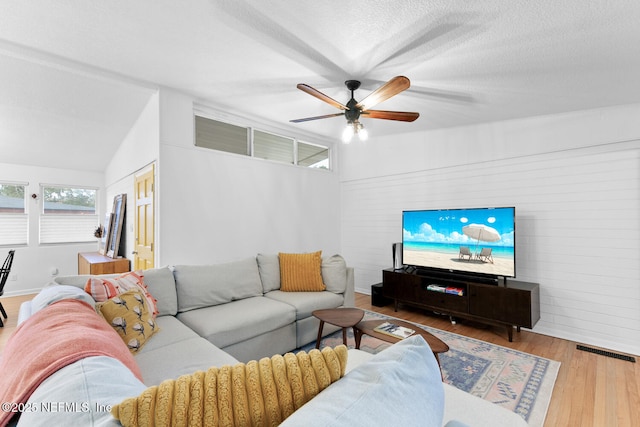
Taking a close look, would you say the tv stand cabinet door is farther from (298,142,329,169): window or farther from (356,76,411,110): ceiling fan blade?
(298,142,329,169): window

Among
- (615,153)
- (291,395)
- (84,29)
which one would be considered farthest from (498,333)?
(84,29)

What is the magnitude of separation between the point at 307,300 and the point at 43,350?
224 centimetres

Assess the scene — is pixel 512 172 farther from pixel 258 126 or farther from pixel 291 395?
pixel 291 395

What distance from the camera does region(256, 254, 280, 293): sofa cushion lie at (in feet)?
10.9

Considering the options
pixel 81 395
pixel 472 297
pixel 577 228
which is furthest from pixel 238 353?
pixel 577 228

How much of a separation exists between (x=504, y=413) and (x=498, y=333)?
254 cm

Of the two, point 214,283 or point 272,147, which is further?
point 272,147

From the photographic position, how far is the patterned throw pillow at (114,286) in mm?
1997

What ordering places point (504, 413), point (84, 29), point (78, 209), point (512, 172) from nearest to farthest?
point (504, 413)
point (84, 29)
point (512, 172)
point (78, 209)

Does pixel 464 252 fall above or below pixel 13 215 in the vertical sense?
below

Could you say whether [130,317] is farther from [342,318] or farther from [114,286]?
[342,318]

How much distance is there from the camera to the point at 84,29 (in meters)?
2.18

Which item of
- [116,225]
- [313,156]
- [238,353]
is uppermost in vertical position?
[313,156]

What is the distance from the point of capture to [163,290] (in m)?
2.55
